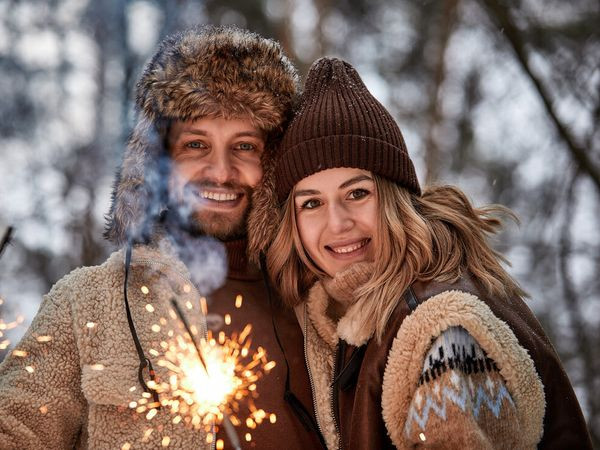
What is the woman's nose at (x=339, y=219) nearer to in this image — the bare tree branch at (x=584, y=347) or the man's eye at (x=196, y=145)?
the man's eye at (x=196, y=145)

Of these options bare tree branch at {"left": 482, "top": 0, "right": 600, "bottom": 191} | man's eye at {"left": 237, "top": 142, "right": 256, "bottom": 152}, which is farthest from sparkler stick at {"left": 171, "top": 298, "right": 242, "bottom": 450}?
→ bare tree branch at {"left": 482, "top": 0, "right": 600, "bottom": 191}

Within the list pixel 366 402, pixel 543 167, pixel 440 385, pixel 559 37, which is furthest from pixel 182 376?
pixel 543 167

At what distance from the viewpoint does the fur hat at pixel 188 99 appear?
9.80ft

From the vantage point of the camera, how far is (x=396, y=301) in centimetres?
239

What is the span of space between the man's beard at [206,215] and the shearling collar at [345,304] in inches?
20.2

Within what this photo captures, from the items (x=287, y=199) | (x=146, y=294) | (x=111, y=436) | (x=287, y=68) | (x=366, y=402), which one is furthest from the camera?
(x=287, y=68)

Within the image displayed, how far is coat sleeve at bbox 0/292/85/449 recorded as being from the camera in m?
2.48

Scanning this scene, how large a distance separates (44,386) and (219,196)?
1.15 metres

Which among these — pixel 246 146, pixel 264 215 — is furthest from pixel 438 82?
pixel 264 215

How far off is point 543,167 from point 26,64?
7082 millimetres

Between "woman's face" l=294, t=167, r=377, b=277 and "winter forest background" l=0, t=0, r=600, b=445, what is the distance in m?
4.84

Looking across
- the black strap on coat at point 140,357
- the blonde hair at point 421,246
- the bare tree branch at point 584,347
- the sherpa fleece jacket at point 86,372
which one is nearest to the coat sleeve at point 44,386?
the sherpa fleece jacket at point 86,372

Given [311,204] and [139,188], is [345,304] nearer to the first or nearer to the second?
[311,204]

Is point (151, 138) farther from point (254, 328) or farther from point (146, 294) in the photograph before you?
A: point (254, 328)
